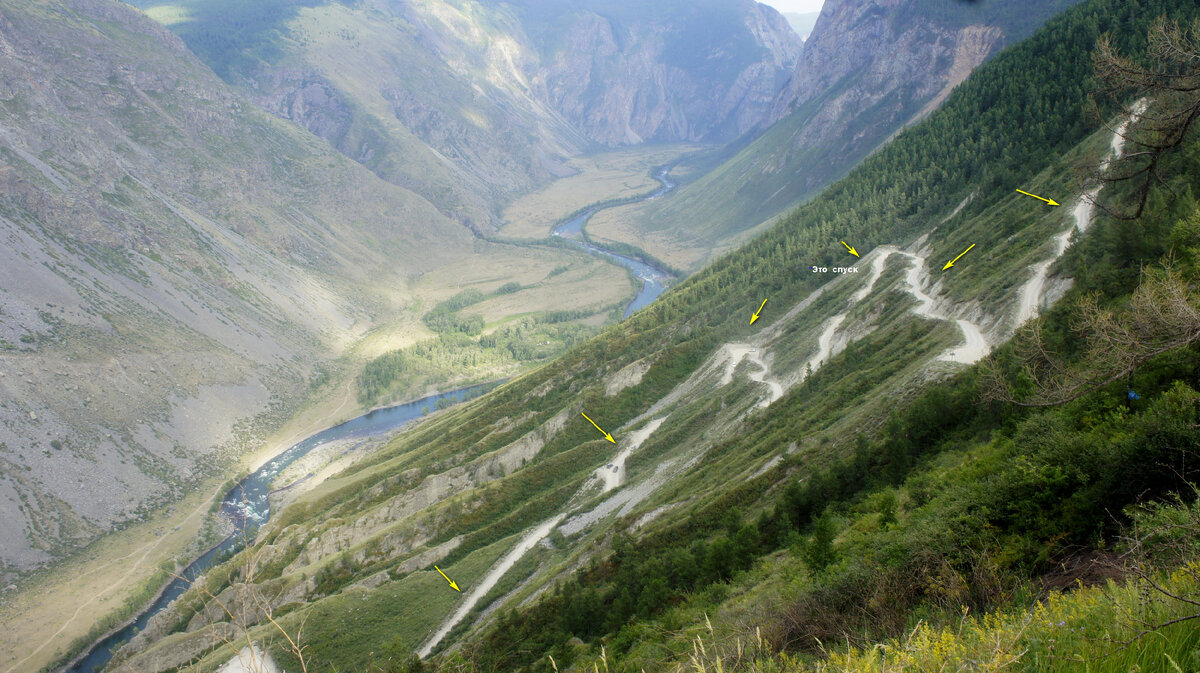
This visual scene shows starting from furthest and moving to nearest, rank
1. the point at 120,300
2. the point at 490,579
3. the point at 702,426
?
the point at 120,300, the point at 702,426, the point at 490,579

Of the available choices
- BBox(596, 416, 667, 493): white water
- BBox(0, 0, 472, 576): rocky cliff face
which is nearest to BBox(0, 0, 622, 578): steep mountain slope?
BBox(0, 0, 472, 576): rocky cliff face

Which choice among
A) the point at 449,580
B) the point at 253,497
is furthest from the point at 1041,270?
the point at 253,497

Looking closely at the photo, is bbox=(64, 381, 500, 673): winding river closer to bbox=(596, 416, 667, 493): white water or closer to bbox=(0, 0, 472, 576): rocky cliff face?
bbox=(0, 0, 472, 576): rocky cliff face

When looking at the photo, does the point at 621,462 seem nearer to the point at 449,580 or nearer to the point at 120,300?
the point at 449,580

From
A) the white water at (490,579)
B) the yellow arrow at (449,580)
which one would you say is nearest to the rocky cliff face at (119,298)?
the yellow arrow at (449,580)

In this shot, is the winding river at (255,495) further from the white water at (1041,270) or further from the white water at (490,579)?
the white water at (1041,270)

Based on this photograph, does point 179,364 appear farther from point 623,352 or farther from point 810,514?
point 810,514

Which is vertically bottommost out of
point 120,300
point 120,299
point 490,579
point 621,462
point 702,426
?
point 490,579
